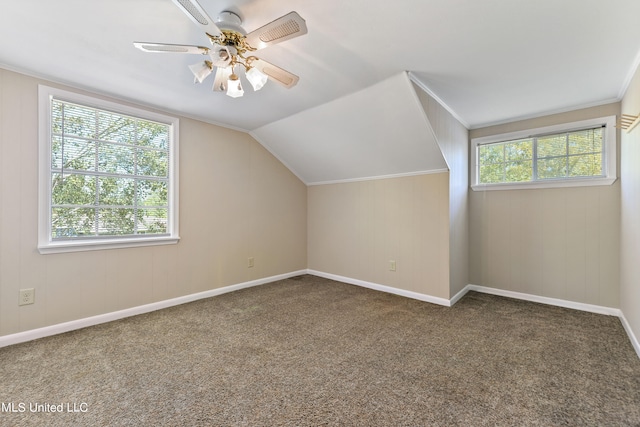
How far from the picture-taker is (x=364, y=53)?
2078 millimetres

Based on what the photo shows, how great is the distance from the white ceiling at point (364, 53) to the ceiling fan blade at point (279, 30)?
212 millimetres

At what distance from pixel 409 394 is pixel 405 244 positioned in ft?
6.98

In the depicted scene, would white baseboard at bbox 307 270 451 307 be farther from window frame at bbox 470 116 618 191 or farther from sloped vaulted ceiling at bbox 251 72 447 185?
window frame at bbox 470 116 618 191

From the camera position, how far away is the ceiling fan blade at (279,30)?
1359 millimetres

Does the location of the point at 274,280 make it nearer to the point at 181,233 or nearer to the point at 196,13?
the point at 181,233

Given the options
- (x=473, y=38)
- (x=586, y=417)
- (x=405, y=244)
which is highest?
(x=473, y=38)

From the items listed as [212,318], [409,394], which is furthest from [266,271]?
[409,394]

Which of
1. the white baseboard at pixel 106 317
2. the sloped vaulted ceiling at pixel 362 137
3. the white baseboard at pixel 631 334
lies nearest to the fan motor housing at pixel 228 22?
the sloped vaulted ceiling at pixel 362 137

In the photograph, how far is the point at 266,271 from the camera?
13.7 feet

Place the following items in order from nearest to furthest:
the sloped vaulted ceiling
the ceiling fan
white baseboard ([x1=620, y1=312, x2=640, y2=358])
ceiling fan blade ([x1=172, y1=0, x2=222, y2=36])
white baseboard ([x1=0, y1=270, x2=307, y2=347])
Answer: ceiling fan blade ([x1=172, y1=0, x2=222, y2=36]) < the ceiling fan < white baseboard ([x1=620, y1=312, x2=640, y2=358]) < white baseboard ([x1=0, y1=270, x2=307, y2=347]) < the sloped vaulted ceiling

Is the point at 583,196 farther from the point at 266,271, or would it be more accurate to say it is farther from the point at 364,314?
the point at 266,271

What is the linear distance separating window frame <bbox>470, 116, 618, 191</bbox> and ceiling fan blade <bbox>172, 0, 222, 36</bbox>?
3.51 meters

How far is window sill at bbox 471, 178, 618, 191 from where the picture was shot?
2924 mm

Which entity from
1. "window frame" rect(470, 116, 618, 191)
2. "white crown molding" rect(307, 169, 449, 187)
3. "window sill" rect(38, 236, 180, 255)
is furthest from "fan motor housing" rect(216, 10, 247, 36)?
"window frame" rect(470, 116, 618, 191)
